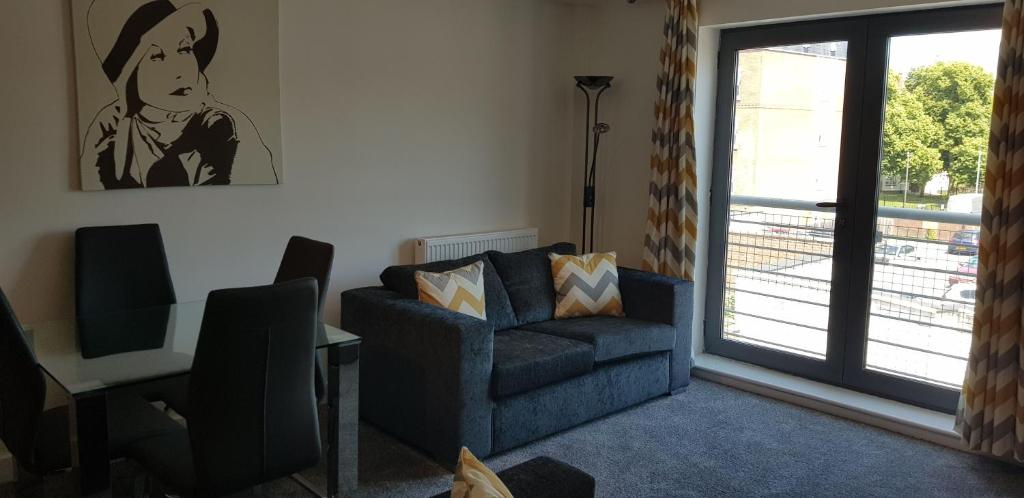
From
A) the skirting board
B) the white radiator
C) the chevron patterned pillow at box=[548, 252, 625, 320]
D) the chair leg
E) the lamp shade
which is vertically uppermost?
the lamp shade

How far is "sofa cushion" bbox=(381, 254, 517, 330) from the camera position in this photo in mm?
3980

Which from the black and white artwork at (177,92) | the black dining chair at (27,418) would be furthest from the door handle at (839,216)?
the black dining chair at (27,418)

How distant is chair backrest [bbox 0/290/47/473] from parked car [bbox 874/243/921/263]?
3.94m

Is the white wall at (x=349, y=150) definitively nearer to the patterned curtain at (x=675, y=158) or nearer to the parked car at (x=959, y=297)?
the patterned curtain at (x=675, y=158)

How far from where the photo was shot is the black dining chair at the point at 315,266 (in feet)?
10.6

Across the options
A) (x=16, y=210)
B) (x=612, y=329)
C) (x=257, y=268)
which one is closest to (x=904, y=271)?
(x=612, y=329)

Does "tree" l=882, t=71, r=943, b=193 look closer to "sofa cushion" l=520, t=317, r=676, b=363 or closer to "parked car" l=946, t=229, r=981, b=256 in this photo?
"parked car" l=946, t=229, r=981, b=256

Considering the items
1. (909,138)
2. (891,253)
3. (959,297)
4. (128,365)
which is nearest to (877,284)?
(891,253)

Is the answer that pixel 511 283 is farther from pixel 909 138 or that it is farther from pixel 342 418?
pixel 909 138

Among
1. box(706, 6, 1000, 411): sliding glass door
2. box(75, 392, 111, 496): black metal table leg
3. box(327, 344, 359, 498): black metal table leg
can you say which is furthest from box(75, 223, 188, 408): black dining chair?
box(706, 6, 1000, 411): sliding glass door

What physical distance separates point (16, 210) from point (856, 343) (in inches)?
165

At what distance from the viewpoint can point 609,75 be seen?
5250 millimetres

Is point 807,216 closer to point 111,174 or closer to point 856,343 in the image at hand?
point 856,343

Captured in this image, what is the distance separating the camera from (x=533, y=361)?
363cm
